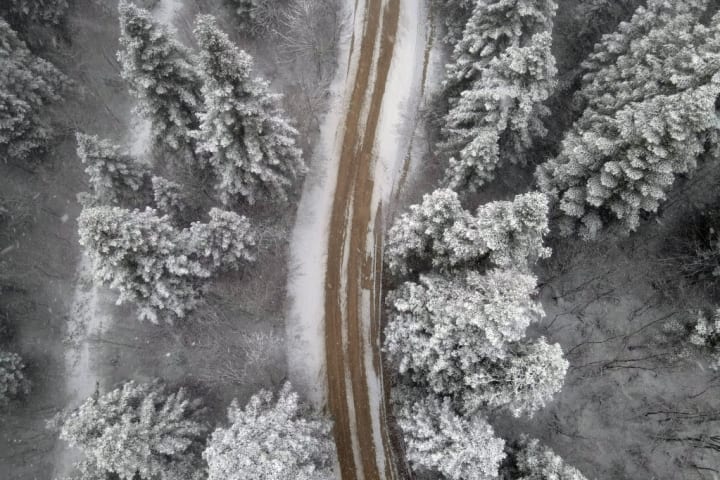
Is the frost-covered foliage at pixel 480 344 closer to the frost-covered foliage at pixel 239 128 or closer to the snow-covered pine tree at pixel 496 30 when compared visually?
the frost-covered foliage at pixel 239 128

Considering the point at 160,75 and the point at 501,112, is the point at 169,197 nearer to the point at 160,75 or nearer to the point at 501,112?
the point at 160,75

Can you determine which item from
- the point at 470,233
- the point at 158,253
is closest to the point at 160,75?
the point at 158,253

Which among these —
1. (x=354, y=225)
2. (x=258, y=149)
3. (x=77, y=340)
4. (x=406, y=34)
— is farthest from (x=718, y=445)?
(x=77, y=340)

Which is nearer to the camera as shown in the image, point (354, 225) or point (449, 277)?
point (449, 277)

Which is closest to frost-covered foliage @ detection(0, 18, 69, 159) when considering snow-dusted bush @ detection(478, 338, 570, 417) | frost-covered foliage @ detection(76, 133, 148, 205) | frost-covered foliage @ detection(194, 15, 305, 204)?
frost-covered foliage @ detection(76, 133, 148, 205)

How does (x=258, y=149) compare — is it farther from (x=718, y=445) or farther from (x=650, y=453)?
(x=718, y=445)

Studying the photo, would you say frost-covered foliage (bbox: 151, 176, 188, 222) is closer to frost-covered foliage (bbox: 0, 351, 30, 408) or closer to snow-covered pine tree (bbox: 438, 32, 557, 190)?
frost-covered foliage (bbox: 0, 351, 30, 408)
